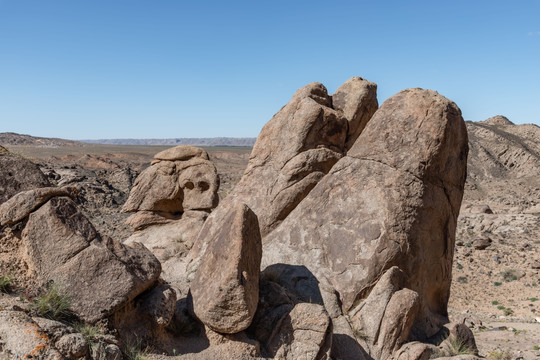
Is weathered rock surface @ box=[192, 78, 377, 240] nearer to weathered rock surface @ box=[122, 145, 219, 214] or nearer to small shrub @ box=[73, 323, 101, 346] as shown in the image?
weathered rock surface @ box=[122, 145, 219, 214]

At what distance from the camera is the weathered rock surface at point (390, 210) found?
8.88m

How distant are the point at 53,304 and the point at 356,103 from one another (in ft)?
27.4

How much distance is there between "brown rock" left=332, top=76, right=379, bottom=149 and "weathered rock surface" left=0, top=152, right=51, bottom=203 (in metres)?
7.08

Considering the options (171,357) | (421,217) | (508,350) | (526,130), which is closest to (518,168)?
(526,130)

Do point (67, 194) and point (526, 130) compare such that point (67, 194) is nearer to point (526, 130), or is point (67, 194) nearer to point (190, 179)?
point (190, 179)

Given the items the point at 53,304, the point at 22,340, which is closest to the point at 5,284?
the point at 53,304

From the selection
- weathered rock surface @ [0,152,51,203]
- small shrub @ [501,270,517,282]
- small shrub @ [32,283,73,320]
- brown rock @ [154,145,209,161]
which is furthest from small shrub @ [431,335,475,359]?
small shrub @ [501,270,517,282]

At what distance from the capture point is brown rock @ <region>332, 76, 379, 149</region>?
1200 centimetres

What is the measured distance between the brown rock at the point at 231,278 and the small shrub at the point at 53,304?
1.73 meters

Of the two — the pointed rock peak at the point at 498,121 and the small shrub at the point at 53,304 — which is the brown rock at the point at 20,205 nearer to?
the small shrub at the point at 53,304

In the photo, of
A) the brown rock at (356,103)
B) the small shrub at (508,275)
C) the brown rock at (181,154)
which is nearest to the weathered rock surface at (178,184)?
the brown rock at (181,154)

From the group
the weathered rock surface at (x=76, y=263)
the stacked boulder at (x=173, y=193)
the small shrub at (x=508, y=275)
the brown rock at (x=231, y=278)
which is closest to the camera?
the weathered rock surface at (x=76, y=263)

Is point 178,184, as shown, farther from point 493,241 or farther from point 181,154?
point 493,241

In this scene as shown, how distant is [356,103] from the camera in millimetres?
12008
